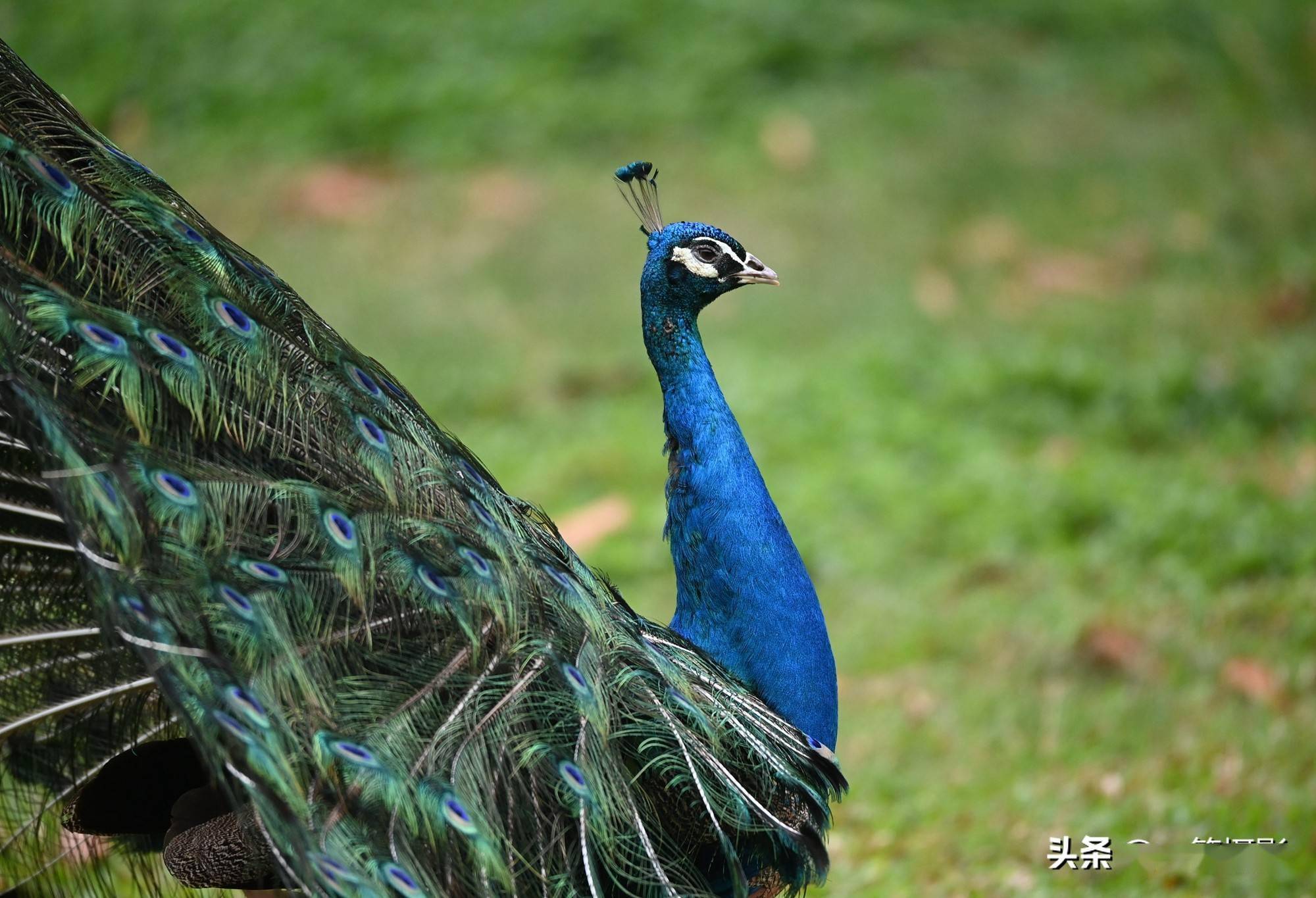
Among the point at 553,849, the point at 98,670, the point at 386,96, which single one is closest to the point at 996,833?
the point at 553,849

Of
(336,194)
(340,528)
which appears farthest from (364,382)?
(336,194)

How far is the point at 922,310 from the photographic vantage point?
8.27m

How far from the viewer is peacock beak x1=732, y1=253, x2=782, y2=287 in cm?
322

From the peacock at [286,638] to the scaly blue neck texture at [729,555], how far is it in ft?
0.09

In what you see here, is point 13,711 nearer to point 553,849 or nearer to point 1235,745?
point 553,849

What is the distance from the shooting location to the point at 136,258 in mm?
2492

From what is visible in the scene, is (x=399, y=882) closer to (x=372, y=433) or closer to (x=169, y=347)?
(x=372, y=433)

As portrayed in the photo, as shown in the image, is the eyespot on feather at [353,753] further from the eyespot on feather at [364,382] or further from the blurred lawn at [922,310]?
the blurred lawn at [922,310]

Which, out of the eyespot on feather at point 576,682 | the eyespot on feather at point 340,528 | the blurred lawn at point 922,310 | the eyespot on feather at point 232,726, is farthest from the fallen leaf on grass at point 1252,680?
the eyespot on feather at point 232,726

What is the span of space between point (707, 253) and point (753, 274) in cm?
13

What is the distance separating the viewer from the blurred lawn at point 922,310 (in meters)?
4.66

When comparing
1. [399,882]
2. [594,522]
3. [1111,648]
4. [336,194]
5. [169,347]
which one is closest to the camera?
[399,882]

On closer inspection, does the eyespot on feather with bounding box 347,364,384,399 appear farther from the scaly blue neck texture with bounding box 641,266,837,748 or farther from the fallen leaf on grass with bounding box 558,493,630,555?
the fallen leaf on grass with bounding box 558,493,630,555

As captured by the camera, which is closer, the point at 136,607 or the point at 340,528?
the point at 136,607
